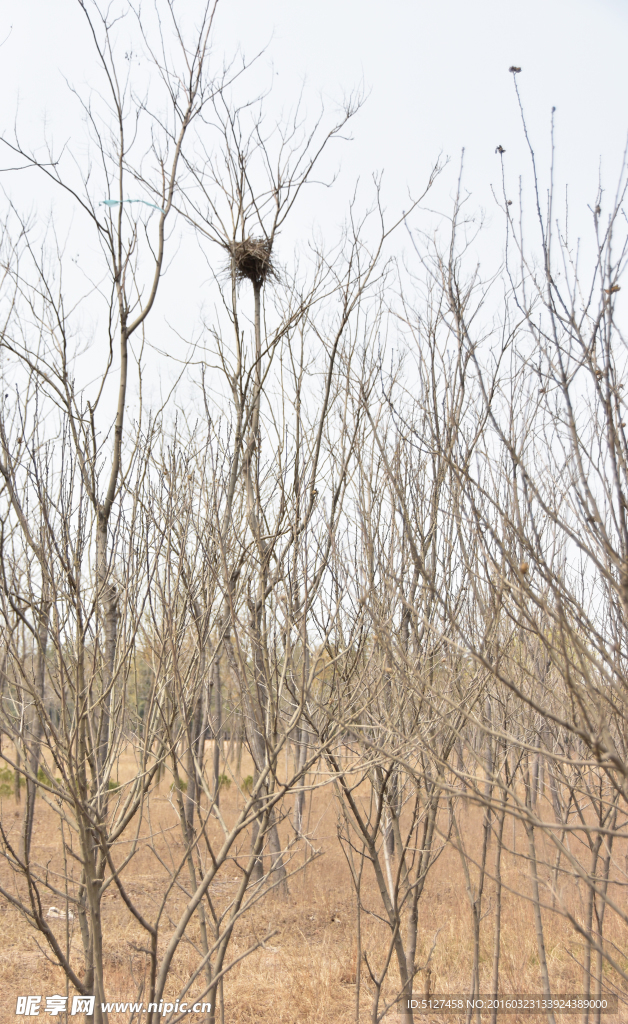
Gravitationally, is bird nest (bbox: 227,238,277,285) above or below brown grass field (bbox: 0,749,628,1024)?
above

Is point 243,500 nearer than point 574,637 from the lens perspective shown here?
No

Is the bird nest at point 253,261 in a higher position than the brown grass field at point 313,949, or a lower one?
higher

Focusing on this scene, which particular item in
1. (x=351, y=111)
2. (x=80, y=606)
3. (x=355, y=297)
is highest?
(x=351, y=111)

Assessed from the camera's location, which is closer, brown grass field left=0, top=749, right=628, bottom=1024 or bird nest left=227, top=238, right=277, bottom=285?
bird nest left=227, top=238, right=277, bottom=285

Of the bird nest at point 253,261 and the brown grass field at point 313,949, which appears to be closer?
the bird nest at point 253,261

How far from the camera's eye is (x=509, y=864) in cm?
1100

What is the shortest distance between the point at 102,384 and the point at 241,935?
710 centimetres

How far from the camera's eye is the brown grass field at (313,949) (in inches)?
221

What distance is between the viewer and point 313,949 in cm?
715

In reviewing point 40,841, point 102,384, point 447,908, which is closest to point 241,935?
point 447,908

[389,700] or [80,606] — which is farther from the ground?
[80,606]

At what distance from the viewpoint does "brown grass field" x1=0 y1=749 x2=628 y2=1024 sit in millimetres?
5606

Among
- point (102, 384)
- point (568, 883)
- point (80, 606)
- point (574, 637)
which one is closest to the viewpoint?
point (574, 637)

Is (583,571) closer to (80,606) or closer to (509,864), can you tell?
(80,606)
